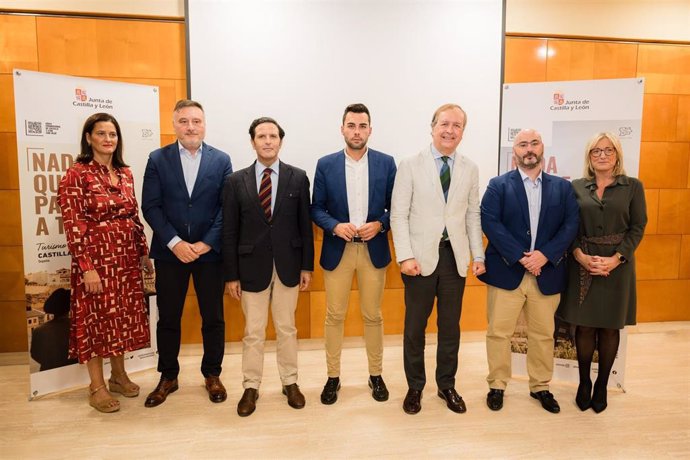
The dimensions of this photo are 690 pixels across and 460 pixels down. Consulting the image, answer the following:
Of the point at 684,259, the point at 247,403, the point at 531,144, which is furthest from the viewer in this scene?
the point at 684,259

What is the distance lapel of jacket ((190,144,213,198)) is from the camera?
2854mm

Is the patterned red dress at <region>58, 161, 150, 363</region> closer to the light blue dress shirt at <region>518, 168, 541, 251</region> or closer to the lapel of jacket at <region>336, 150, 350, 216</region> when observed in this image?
the lapel of jacket at <region>336, 150, 350, 216</region>

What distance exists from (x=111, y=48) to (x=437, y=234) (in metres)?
3.11

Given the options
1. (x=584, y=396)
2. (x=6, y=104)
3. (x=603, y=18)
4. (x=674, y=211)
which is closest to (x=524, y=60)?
(x=603, y=18)

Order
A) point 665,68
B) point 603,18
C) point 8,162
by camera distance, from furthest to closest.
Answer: point 665,68 → point 603,18 → point 8,162

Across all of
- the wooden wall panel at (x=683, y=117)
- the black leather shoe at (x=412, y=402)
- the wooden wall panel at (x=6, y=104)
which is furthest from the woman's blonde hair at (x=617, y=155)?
the wooden wall panel at (x=6, y=104)

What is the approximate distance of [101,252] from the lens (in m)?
2.77

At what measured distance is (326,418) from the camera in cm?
274

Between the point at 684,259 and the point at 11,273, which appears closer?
the point at 11,273

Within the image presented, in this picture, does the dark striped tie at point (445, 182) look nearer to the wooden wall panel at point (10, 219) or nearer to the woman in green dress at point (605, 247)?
the woman in green dress at point (605, 247)

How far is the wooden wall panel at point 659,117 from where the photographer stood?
14.2 ft

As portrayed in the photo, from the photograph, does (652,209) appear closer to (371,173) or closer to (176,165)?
(371,173)

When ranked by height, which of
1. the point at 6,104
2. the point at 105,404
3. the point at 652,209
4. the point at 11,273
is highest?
the point at 6,104

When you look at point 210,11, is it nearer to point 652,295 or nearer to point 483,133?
point 483,133
